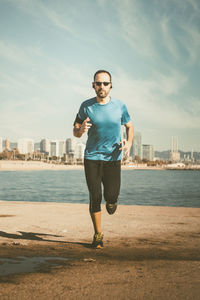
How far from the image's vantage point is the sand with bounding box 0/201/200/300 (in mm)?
2324

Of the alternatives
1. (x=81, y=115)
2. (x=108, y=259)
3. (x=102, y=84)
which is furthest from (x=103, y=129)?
(x=108, y=259)

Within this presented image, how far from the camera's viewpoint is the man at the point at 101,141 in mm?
3945

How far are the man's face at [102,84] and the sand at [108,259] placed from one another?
71.4 inches

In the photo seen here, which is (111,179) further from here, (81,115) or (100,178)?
(81,115)

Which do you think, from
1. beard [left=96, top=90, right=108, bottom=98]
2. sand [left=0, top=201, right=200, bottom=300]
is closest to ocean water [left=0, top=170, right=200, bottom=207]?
sand [left=0, top=201, right=200, bottom=300]

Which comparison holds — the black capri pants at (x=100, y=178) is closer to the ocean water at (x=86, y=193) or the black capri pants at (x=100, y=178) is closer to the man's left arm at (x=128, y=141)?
the man's left arm at (x=128, y=141)

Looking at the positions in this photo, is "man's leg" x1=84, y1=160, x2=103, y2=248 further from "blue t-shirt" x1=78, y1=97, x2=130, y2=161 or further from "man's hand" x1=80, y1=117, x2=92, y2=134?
"man's hand" x1=80, y1=117, x2=92, y2=134

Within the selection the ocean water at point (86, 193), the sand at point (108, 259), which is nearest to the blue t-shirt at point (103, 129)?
the sand at point (108, 259)

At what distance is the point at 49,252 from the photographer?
3.57 m

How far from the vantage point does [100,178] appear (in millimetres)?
4016

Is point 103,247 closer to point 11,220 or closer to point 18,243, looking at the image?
point 18,243

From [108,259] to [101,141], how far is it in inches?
53.5

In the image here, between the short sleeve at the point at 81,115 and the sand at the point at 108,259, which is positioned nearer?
the sand at the point at 108,259

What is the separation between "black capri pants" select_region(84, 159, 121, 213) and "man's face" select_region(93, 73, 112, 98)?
0.81 m
